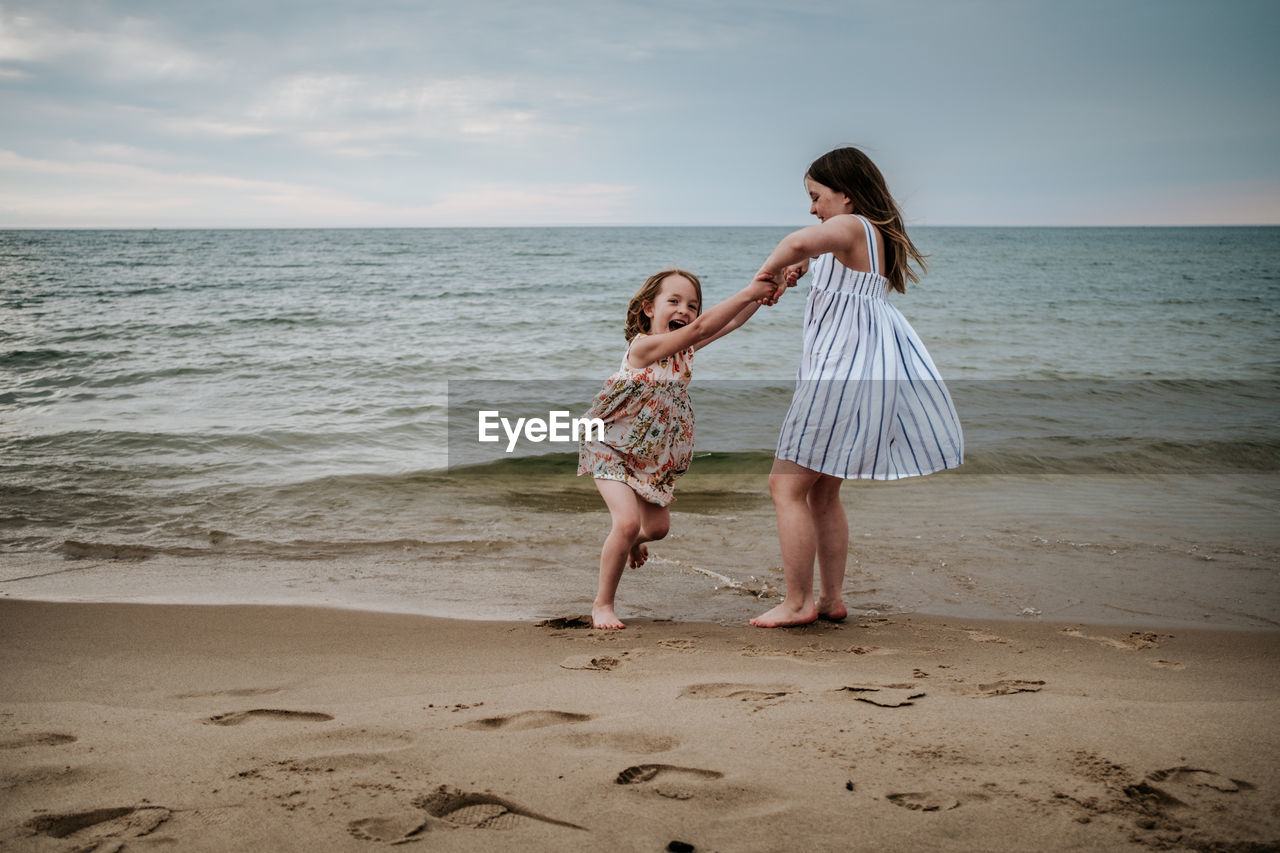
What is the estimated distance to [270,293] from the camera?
72.4 ft

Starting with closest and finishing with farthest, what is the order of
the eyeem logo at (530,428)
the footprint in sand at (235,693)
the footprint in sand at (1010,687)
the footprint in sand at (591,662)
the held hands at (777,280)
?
the footprint in sand at (1010,687), the footprint in sand at (235,693), the footprint in sand at (591,662), the held hands at (777,280), the eyeem logo at (530,428)

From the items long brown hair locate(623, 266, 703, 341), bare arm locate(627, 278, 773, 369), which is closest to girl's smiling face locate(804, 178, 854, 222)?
bare arm locate(627, 278, 773, 369)

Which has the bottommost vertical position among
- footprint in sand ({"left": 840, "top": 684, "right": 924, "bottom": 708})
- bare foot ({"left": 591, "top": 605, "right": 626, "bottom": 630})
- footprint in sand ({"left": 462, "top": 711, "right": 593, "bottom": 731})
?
bare foot ({"left": 591, "top": 605, "right": 626, "bottom": 630})

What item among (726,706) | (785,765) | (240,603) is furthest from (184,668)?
(785,765)

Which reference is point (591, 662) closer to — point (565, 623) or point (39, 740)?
point (565, 623)

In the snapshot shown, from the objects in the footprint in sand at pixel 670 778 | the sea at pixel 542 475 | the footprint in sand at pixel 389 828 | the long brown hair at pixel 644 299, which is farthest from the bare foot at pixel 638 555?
the footprint in sand at pixel 389 828

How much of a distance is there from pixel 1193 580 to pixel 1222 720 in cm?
225

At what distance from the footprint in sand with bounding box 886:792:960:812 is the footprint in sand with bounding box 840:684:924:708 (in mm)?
587

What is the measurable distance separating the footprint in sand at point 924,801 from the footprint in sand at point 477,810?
70cm

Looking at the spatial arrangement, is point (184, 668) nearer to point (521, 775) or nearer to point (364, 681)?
point (364, 681)

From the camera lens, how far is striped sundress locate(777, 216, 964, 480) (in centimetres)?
335

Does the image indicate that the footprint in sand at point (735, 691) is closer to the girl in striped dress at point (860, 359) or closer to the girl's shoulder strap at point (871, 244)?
the girl in striped dress at point (860, 359)

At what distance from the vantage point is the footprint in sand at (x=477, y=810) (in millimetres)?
1873

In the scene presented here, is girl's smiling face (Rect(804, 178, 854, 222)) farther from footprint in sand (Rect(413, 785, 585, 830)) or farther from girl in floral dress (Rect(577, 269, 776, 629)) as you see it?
footprint in sand (Rect(413, 785, 585, 830))
